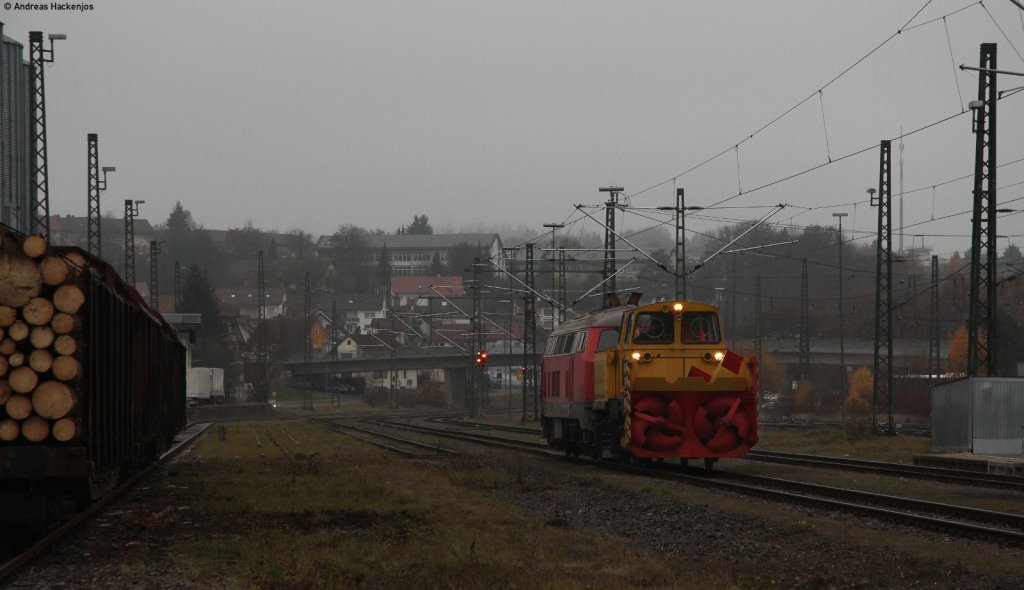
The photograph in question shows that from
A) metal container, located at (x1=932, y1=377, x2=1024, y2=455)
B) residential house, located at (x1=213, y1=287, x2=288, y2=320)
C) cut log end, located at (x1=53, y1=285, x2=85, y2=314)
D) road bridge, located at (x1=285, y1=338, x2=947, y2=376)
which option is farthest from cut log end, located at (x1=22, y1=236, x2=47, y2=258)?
residential house, located at (x1=213, y1=287, x2=288, y2=320)

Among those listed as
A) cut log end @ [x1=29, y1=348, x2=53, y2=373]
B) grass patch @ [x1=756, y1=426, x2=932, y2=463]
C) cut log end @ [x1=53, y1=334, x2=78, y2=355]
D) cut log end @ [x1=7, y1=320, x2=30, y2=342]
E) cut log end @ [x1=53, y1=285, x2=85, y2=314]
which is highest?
cut log end @ [x1=53, y1=285, x2=85, y2=314]

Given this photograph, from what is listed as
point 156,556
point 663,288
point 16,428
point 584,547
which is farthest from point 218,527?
point 663,288

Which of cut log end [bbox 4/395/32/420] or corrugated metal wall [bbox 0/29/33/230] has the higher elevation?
corrugated metal wall [bbox 0/29/33/230]

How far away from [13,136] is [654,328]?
2560 cm

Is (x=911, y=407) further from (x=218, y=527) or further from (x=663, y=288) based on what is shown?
(x=218, y=527)

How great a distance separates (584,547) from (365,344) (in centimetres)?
13932

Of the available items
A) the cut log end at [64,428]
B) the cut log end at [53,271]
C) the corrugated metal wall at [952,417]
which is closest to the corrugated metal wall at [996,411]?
the corrugated metal wall at [952,417]

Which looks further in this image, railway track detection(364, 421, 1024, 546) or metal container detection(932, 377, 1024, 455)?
metal container detection(932, 377, 1024, 455)

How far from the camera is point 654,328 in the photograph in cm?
2412

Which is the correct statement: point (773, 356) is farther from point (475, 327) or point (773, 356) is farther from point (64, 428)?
point (64, 428)

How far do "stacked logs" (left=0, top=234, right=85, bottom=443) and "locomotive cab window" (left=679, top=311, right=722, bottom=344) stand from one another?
49.2 feet

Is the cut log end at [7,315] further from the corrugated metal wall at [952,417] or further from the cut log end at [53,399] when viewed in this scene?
the corrugated metal wall at [952,417]

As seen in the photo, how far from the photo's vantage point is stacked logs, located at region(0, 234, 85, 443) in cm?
1110

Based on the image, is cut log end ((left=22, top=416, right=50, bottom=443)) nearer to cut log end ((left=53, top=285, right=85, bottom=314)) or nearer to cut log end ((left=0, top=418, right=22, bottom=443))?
cut log end ((left=0, top=418, right=22, bottom=443))
